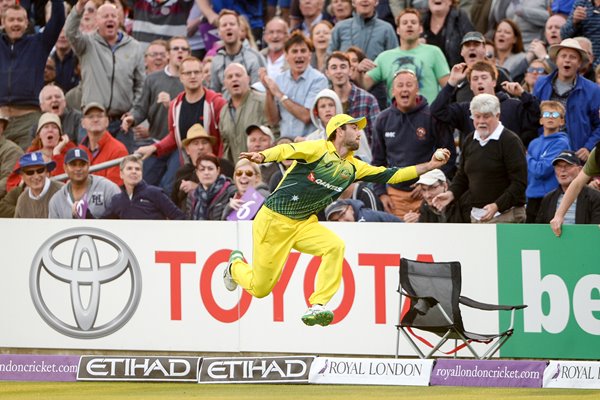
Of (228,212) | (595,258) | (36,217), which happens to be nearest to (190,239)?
(228,212)

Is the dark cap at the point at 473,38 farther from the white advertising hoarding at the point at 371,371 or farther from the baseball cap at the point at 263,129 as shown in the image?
the white advertising hoarding at the point at 371,371

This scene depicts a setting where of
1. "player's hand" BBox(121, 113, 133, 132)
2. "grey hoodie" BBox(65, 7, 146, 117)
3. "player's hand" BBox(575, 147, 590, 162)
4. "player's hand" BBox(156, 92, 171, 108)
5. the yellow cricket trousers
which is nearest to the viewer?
the yellow cricket trousers

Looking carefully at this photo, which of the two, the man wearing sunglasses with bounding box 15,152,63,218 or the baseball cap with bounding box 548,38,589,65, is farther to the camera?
the man wearing sunglasses with bounding box 15,152,63,218

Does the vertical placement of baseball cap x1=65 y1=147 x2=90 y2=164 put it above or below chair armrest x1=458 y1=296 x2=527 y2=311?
above

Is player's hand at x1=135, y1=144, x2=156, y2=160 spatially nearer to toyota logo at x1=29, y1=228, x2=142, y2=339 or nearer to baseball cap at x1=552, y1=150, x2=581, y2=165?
toyota logo at x1=29, y1=228, x2=142, y2=339

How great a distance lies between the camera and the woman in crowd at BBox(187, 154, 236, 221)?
15.1 m

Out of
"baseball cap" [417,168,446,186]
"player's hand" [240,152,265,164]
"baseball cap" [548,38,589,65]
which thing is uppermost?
"baseball cap" [548,38,589,65]

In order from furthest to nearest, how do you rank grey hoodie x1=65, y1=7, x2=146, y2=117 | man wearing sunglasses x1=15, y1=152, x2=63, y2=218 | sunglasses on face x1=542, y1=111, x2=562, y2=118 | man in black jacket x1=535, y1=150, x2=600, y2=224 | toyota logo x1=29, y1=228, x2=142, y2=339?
grey hoodie x1=65, y1=7, x2=146, y2=117 → man wearing sunglasses x1=15, y1=152, x2=63, y2=218 → toyota logo x1=29, y1=228, x2=142, y2=339 → sunglasses on face x1=542, y1=111, x2=562, y2=118 → man in black jacket x1=535, y1=150, x2=600, y2=224

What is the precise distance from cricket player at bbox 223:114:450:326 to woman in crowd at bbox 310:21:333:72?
189 inches

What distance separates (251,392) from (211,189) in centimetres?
404

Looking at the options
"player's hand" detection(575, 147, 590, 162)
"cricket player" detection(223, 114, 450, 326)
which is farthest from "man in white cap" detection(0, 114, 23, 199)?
"player's hand" detection(575, 147, 590, 162)

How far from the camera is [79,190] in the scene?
1591 centimetres

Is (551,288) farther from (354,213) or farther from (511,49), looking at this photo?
(511,49)

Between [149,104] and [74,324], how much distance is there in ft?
13.4
